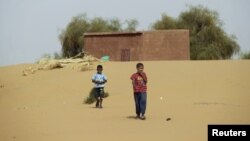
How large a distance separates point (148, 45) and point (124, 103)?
17017 mm

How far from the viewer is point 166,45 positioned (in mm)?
34938

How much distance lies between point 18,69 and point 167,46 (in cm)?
936

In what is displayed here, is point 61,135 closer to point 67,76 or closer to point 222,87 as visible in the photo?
point 222,87

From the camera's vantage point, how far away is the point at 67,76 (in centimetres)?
2650

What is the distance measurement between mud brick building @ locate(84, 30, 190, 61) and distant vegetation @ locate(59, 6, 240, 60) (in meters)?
14.2

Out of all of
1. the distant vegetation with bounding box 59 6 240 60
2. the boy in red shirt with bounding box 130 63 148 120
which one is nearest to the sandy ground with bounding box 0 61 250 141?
the boy in red shirt with bounding box 130 63 148 120

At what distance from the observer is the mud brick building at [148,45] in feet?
115

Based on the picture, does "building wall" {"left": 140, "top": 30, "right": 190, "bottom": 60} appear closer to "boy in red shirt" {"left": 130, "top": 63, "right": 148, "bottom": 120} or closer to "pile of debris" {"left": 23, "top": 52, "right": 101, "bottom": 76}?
"pile of debris" {"left": 23, "top": 52, "right": 101, "bottom": 76}

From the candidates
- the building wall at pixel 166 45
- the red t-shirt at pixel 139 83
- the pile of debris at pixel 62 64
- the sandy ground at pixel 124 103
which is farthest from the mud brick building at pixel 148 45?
the red t-shirt at pixel 139 83

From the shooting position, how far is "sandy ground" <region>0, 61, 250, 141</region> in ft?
34.8

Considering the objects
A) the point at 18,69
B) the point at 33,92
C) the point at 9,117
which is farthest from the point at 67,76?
the point at 9,117

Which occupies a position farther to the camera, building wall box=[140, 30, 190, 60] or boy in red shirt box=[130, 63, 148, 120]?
building wall box=[140, 30, 190, 60]

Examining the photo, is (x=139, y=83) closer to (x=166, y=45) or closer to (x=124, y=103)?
(x=124, y=103)

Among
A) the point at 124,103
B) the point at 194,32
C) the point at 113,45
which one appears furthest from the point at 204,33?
the point at 124,103
